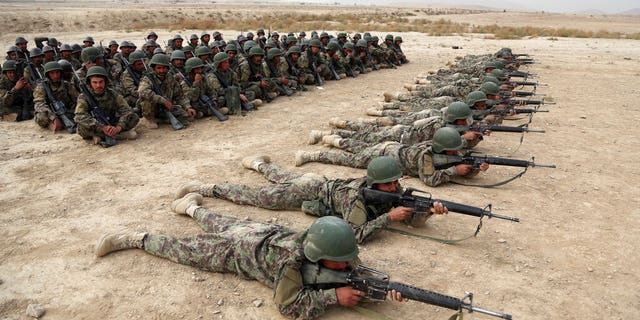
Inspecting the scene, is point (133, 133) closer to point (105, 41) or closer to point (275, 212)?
point (275, 212)

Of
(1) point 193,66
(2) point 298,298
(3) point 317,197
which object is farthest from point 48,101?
(2) point 298,298

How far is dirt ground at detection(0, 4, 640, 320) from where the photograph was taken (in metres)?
3.91

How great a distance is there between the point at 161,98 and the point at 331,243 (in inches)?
273

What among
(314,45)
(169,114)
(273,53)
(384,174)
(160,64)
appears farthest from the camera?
(314,45)

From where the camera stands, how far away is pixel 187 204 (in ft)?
17.6

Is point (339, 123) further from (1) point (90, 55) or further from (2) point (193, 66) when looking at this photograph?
(1) point (90, 55)

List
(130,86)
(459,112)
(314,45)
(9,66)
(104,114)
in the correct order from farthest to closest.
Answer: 1. (314,45)
2. (9,66)
3. (130,86)
4. (104,114)
5. (459,112)

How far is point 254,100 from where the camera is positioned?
11336 millimetres

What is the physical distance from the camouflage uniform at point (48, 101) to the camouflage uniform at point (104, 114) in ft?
4.40

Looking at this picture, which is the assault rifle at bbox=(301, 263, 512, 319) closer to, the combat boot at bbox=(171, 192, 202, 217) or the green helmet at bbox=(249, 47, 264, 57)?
the combat boot at bbox=(171, 192, 202, 217)


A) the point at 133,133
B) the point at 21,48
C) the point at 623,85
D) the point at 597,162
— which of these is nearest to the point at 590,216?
the point at 597,162

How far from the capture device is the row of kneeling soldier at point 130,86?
27.8 ft

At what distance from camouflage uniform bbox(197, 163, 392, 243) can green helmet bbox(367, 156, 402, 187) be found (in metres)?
0.27

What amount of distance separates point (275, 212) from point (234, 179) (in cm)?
141
